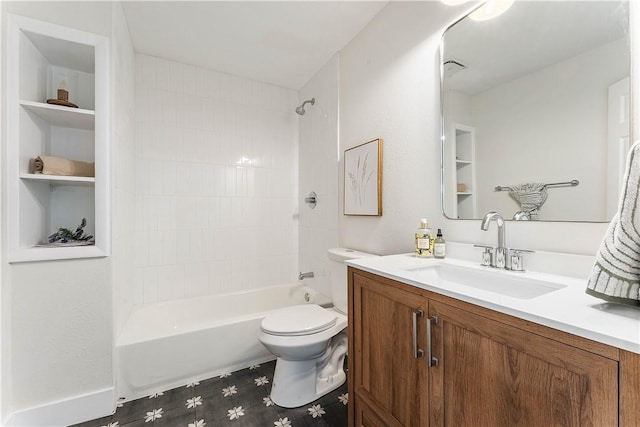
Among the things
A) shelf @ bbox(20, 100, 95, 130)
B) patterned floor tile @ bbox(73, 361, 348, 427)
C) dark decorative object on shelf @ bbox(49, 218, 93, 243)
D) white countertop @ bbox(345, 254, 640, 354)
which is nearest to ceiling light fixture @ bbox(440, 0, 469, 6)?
white countertop @ bbox(345, 254, 640, 354)

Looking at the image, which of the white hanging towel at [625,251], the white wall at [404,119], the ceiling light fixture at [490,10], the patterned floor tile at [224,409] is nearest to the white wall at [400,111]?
the white wall at [404,119]

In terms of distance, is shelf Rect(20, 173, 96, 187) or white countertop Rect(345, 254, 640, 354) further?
shelf Rect(20, 173, 96, 187)

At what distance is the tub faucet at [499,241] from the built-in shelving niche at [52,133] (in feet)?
6.03

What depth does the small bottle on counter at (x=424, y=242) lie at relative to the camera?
4.24 feet

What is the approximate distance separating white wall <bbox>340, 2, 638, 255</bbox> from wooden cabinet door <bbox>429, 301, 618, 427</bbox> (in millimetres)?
552

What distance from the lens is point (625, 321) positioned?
0.53 m

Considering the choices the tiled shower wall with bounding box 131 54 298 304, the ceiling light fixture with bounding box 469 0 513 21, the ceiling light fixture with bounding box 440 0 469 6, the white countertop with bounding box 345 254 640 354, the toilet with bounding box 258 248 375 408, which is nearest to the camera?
the white countertop with bounding box 345 254 640 354

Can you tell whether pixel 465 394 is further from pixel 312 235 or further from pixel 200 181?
pixel 200 181

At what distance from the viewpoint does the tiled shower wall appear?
7.20ft

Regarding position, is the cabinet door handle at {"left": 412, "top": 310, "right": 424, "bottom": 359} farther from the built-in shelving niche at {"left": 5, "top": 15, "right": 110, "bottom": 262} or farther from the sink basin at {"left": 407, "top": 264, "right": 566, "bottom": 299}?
the built-in shelving niche at {"left": 5, "top": 15, "right": 110, "bottom": 262}

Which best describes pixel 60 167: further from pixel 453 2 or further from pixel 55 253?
pixel 453 2

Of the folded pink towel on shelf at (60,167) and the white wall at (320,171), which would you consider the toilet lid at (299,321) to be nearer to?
the white wall at (320,171)

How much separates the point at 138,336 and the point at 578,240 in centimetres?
219

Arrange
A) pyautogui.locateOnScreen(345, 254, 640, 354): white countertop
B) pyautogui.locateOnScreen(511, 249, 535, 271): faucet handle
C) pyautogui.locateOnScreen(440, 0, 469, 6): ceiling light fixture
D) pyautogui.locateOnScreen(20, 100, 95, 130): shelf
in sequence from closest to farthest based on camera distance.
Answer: pyautogui.locateOnScreen(345, 254, 640, 354): white countertop < pyautogui.locateOnScreen(511, 249, 535, 271): faucet handle < pyautogui.locateOnScreen(440, 0, 469, 6): ceiling light fixture < pyautogui.locateOnScreen(20, 100, 95, 130): shelf
